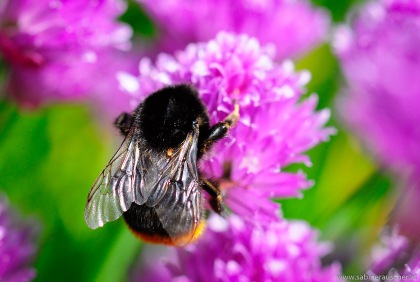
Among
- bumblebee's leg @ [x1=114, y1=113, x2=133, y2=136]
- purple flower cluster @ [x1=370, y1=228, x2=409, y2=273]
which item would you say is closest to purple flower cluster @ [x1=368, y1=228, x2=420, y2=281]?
purple flower cluster @ [x1=370, y1=228, x2=409, y2=273]

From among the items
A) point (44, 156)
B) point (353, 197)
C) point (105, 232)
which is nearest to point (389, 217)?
point (353, 197)

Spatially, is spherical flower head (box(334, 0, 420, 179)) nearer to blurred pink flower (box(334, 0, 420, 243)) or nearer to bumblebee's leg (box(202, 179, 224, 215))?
blurred pink flower (box(334, 0, 420, 243))

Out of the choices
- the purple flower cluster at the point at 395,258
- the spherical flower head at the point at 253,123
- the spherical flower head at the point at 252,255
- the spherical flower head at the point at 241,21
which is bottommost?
the purple flower cluster at the point at 395,258

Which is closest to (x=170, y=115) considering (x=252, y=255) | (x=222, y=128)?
(x=222, y=128)

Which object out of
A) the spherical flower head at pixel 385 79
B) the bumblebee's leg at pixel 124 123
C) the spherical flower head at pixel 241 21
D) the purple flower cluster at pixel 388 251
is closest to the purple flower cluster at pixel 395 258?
the purple flower cluster at pixel 388 251

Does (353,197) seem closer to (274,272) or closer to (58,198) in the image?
(274,272)

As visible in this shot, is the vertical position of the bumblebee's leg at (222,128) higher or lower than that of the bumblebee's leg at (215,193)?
higher

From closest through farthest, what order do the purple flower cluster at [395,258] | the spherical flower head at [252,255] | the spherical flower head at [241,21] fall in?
the purple flower cluster at [395,258] → the spherical flower head at [252,255] → the spherical flower head at [241,21]

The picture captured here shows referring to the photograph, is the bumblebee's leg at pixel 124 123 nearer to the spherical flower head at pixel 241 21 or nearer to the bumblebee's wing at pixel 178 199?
the bumblebee's wing at pixel 178 199

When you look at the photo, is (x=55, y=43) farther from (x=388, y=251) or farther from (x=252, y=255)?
(x=388, y=251)
